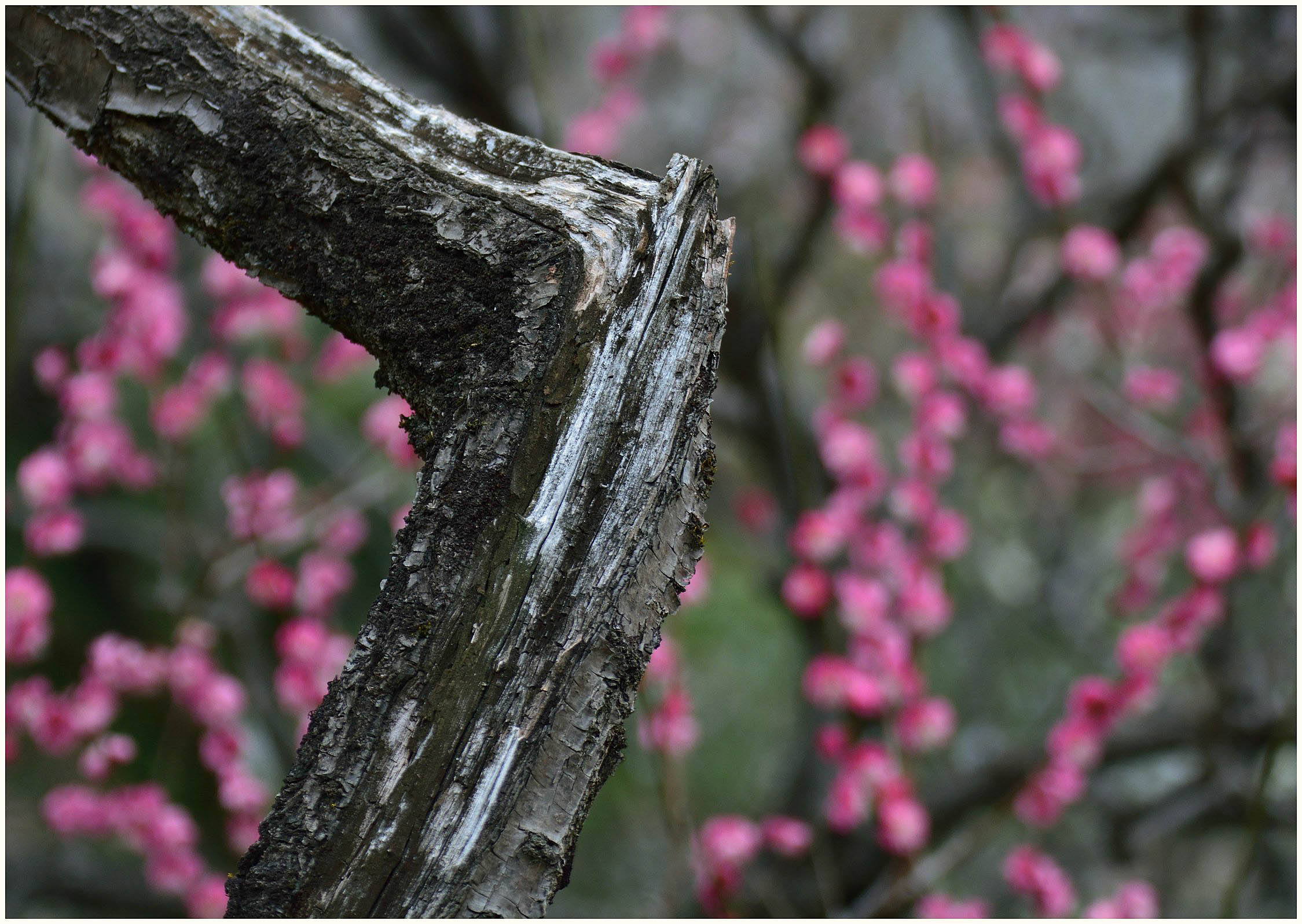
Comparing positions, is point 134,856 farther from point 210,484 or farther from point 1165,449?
point 1165,449

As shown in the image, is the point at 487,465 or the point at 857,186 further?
the point at 857,186

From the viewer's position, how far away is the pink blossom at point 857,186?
2760 millimetres

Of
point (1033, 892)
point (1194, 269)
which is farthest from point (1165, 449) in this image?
point (1033, 892)

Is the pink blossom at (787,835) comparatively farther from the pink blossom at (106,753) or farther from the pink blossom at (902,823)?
the pink blossom at (106,753)

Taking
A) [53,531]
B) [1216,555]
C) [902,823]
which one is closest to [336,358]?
[53,531]

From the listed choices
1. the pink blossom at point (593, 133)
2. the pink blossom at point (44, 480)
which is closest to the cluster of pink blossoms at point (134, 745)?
the pink blossom at point (44, 480)

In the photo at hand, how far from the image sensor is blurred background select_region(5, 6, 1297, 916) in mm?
2824

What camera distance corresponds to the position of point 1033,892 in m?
2.72

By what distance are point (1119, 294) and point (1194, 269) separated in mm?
399

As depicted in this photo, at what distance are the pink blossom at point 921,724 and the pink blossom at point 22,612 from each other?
2598 millimetres

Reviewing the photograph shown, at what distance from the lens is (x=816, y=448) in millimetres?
2963

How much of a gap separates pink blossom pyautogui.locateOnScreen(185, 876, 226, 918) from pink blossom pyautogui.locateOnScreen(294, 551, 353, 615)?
0.90 metres

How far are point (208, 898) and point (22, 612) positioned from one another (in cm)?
101

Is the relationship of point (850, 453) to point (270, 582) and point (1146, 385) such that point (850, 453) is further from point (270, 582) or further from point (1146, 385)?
point (270, 582)
